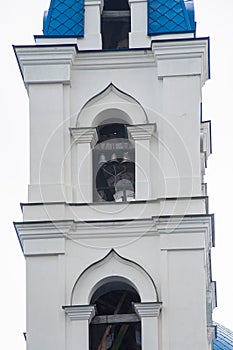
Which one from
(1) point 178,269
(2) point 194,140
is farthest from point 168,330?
(2) point 194,140

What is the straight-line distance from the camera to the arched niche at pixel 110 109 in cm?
2292

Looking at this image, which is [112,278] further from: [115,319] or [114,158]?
[114,158]

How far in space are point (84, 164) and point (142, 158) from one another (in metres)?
0.69

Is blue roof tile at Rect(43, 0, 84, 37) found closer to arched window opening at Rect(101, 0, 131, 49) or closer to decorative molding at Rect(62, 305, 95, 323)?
arched window opening at Rect(101, 0, 131, 49)

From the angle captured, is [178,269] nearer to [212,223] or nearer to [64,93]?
[212,223]

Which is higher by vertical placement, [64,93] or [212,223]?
[64,93]

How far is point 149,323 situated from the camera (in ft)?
71.8

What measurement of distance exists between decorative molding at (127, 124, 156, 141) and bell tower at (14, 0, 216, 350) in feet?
0.04

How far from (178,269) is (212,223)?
2.74 ft

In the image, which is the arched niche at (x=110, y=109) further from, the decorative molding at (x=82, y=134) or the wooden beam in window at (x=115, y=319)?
the wooden beam in window at (x=115, y=319)

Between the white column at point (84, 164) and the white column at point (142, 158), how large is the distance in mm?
509

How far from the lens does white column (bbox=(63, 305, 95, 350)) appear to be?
71.6 feet

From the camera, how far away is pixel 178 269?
22.0 meters

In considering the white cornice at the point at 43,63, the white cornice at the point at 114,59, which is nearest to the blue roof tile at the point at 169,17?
the white cornice at the point at 114,59
